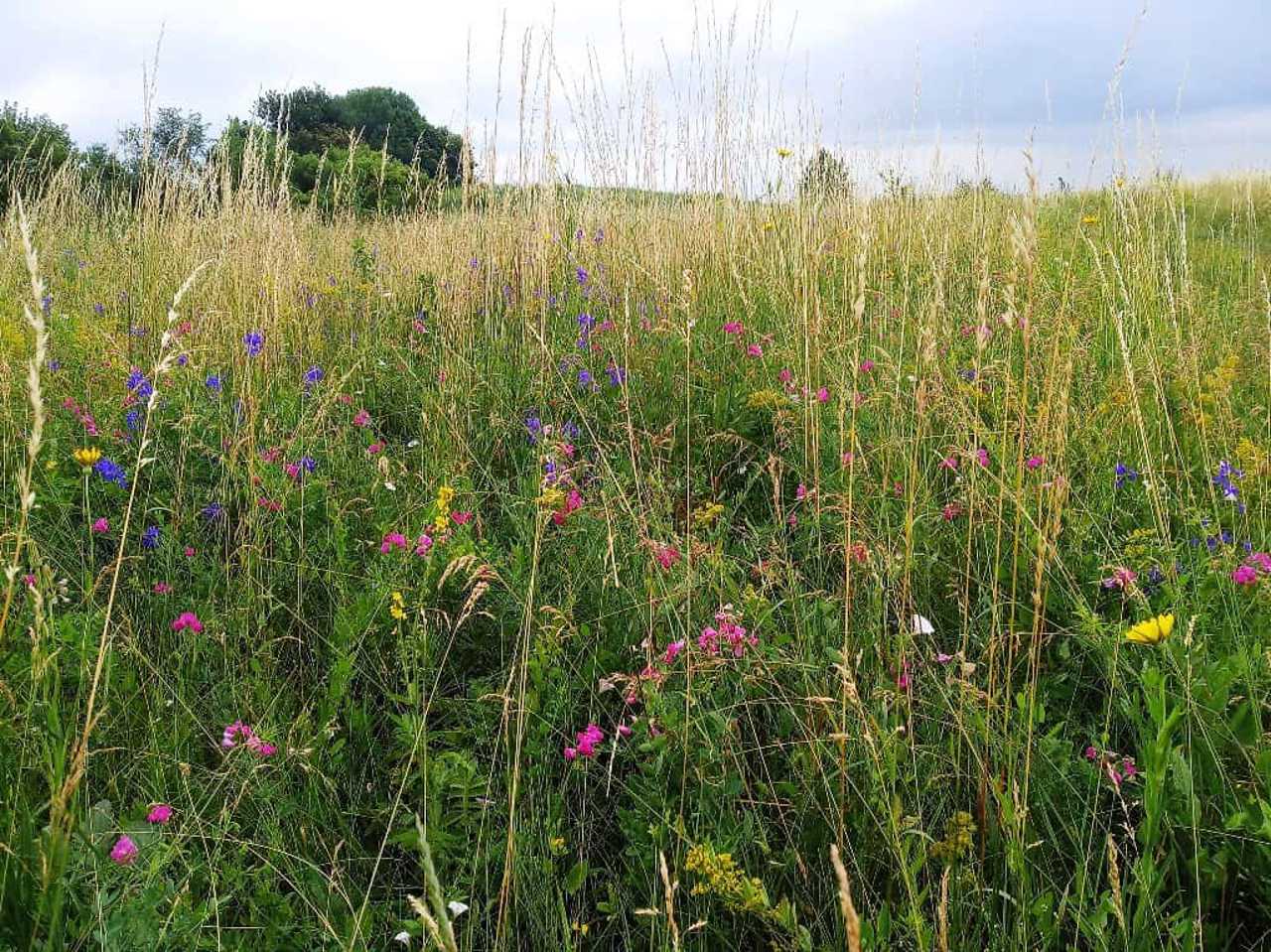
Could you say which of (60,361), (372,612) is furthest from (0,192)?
(372,612)

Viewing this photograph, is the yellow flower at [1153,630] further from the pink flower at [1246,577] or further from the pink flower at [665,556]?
the pink flower at [665,556]

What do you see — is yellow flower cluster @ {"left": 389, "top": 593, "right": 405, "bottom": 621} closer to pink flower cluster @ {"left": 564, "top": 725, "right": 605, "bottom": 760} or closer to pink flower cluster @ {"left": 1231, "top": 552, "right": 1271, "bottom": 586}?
pink flower cluster @ {"left": 564, "top": 725, "right": 605, "bottom": 760}

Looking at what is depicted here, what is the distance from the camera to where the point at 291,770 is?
1484mm

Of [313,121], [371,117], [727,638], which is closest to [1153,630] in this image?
[727,638]

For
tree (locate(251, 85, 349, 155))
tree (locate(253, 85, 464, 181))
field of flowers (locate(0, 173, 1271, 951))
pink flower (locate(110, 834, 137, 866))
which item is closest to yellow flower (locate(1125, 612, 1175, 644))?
field of flowers (locate(0, 173, 1271, 951))

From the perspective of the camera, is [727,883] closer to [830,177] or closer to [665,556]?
[665,556]

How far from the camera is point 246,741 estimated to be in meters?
1.43

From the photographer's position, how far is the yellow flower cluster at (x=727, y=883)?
42.5 inches

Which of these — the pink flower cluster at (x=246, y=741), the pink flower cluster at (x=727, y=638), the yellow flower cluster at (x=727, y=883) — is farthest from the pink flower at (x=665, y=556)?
the pink flower cluster at (x=246, y=741)

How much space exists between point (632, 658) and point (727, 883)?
65cm

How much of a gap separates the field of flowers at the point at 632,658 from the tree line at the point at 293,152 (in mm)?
908

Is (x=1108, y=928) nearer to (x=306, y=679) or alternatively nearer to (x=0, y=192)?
(x=306, y=679)

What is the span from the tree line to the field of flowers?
908 millimetres

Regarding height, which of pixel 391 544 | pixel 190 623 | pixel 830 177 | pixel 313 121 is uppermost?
pixel 313 121
